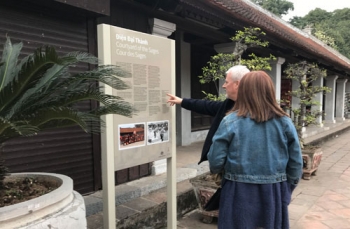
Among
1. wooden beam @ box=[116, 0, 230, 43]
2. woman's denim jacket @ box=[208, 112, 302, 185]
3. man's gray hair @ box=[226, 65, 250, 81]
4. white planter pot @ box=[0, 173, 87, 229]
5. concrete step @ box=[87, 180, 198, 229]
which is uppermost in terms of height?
wooden beam @ box=[116, 0, 230, 43]

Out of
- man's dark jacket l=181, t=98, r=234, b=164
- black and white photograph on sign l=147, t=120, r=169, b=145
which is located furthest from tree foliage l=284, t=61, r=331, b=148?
black and white photograph on sign l=147, t=120, r=169, b=145

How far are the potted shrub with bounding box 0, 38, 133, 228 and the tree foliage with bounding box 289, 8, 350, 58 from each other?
3376 centimetres

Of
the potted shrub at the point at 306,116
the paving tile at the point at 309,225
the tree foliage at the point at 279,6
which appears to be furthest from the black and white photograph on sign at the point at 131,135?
the tree foliage at the point at 279,6

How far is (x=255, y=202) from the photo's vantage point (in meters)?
1.95

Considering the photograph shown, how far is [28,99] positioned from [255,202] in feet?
5.19

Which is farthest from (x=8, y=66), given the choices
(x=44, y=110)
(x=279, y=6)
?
(x=279, y=6)

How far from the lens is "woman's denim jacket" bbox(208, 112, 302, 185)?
189cm

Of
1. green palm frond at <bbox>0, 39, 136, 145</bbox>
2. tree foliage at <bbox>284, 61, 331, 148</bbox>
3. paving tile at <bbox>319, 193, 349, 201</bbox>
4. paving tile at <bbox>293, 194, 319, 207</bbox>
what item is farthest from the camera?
tree foliage at <bbox>284, 61, 331, 148</bbox>

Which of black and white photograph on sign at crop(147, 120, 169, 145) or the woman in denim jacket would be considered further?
black and white photograph on sign at crop(147, 120, 169, 145)

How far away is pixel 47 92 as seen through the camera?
189 centimetres

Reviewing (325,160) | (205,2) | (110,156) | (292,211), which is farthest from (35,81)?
(325,160)

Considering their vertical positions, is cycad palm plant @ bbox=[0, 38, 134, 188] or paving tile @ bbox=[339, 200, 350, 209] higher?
cycad palm plant @ bbox=[0, 38, 134, 188]

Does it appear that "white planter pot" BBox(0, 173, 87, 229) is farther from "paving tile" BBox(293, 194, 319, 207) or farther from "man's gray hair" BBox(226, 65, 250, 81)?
"paving tile" BBox(293, 194, 319, 207)

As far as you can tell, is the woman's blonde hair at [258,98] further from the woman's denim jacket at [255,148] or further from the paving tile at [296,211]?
the paving tile at [296,211]
